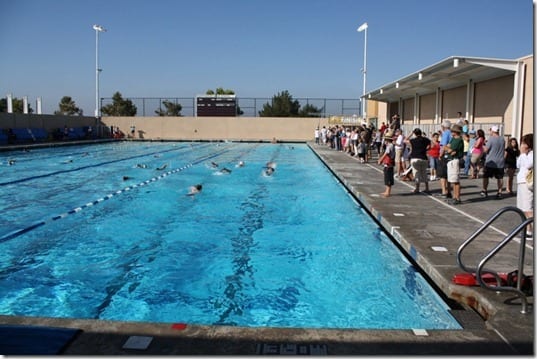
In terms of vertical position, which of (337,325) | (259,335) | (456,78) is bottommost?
(337,325)

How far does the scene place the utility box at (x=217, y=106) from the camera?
54094mm

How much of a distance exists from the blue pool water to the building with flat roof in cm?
536

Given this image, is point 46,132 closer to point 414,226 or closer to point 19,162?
Result: point 19,162

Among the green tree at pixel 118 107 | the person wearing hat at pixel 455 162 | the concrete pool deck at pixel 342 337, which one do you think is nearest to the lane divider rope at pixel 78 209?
the concrete pool deck at pixel 342 337

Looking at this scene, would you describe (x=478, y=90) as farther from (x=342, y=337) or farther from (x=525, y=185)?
(x=342, y=337)

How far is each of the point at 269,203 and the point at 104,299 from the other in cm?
632

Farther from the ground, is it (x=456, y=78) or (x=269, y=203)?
(x=456, y=78)

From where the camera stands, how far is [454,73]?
1777 cm

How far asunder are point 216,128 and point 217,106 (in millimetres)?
12941

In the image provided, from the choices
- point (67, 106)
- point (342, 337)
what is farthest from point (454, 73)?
point (67, 106)

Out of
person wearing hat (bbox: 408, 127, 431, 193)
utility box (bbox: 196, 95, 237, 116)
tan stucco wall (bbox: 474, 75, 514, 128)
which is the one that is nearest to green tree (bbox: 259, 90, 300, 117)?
utility box (bbox: 196, 95, 237, 116)

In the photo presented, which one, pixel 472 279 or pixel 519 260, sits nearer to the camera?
pixel 519 260

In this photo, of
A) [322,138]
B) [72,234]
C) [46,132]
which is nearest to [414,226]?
[72,234]

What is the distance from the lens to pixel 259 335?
11.6 feet
